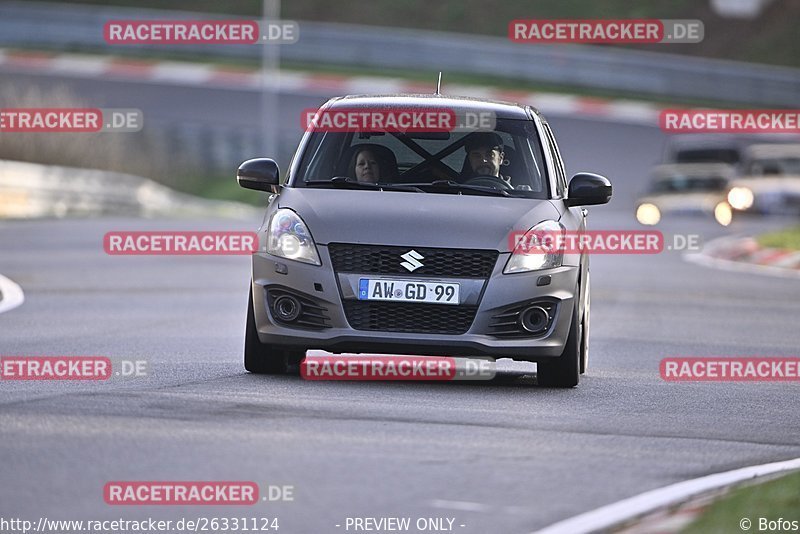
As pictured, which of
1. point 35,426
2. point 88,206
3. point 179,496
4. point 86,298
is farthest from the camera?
point 88,206

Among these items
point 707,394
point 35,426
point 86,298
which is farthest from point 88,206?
point 35,426

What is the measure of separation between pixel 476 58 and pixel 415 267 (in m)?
38.8

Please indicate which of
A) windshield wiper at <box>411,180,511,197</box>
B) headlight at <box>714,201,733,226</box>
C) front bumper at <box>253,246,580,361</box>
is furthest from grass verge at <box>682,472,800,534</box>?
headlight at <box>714,201,733,226</box>

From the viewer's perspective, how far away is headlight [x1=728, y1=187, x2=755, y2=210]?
1519 inches

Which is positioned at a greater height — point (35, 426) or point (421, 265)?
point (421, 265)

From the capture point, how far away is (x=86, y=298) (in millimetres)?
17812

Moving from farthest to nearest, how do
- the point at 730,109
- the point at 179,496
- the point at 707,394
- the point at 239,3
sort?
the point at 239,3 → the point at 730,109 → the point at 707,394 → the point at 179,496

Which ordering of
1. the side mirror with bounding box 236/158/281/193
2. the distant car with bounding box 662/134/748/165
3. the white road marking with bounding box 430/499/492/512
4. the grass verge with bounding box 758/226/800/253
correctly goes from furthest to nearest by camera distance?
the distant car with bounding box 662/134/748/165 → the grass verge with bounding box 758/226/800/253 → the side mirror with bounding box 236/158/281/193 → the white road marking with bounding box 430/499/492/512

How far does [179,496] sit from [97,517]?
49 centimetres

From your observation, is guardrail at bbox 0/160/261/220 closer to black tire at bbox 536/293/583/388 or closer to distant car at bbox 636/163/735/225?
distant car at bbox 636/163/735/225

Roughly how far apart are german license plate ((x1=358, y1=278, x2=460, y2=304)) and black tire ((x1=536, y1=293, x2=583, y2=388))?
30.6 inches

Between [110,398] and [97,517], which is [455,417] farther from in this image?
[97,517]

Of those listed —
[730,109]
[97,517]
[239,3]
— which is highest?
[239,3]

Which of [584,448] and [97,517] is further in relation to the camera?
[584,448]
